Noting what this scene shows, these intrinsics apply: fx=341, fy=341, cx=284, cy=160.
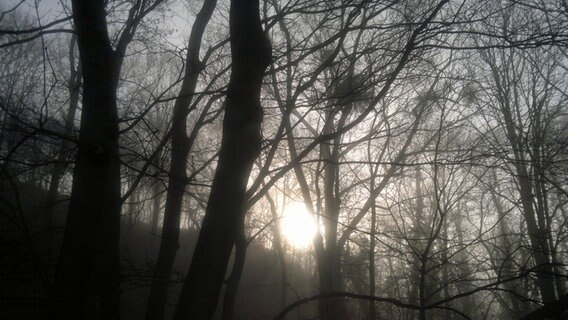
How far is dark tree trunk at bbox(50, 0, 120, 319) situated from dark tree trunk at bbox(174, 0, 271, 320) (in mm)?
689

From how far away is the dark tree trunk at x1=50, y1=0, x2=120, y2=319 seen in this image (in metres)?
2.02

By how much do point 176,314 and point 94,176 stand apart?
3.34 ft

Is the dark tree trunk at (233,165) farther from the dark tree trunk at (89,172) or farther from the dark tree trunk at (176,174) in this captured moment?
the dark tree trunk at (176,174)

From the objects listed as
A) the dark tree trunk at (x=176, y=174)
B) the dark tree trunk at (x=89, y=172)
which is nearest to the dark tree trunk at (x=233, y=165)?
the dark tree trunk at (x=89, y=172)

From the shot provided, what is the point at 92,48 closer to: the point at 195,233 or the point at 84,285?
the point at 84,285

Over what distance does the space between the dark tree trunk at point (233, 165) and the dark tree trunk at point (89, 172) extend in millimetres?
689

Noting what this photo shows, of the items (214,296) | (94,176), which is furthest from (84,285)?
(214,296)

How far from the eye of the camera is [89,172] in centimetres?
210

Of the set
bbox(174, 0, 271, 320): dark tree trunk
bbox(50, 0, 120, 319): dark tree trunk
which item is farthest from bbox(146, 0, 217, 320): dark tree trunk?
bbox(174, 0, 271, 320): dark tree trunk

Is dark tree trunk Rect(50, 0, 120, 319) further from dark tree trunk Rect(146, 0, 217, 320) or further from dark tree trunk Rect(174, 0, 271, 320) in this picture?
dark tree trunk Rect(146, 0, 217, 320)

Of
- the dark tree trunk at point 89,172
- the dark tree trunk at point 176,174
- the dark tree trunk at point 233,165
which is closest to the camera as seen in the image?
the dark tree trunk at point 233,165

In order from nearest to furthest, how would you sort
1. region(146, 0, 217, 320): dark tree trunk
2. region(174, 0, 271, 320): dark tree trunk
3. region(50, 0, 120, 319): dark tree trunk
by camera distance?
region(174, 0, 271, 320): dark tree trunk
region(50, 0, 120, 319): dark tree trunk
region(146, 0, 217, 320): dark tree trunk

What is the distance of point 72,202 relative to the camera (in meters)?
2.18

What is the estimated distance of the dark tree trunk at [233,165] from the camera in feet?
5.55
